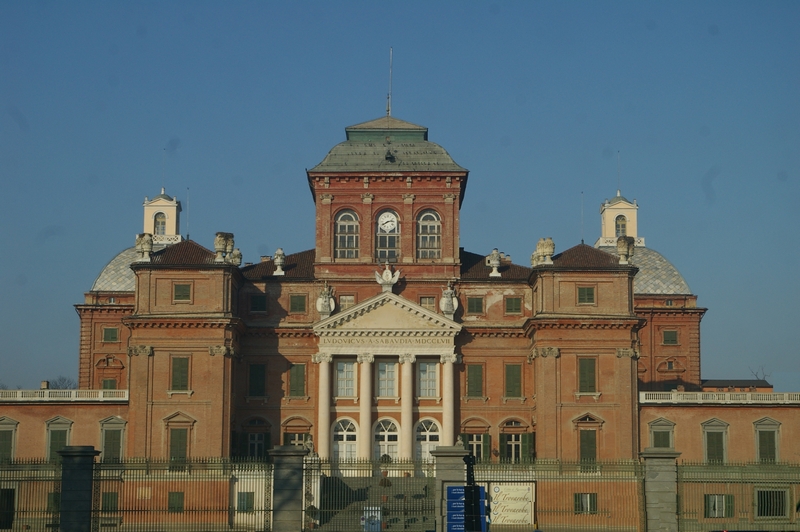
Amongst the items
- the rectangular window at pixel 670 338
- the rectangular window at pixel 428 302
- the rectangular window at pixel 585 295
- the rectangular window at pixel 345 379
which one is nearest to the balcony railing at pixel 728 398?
the rectangular window at pixel 585 295

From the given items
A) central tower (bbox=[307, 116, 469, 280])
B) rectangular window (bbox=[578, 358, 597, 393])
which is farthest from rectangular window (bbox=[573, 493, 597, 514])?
central tower (bbox=[307, 116, 469, 280])

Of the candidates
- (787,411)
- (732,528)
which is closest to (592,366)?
(787,411)

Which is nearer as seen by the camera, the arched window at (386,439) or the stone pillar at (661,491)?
the stone pillar at (661,491)

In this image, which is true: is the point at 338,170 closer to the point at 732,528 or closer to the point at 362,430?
the point at 362,430

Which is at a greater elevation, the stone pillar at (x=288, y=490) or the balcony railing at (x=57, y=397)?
the balcony railing at (x=57, y=397)

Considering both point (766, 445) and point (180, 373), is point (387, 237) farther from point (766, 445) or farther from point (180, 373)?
point (766, 445)

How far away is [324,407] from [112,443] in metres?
11.4

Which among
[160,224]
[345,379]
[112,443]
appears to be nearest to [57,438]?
[112,443]

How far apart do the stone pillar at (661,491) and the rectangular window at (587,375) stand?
84.5ft

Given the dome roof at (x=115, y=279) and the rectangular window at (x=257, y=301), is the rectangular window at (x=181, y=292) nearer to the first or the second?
the rectangular window at (x=257, y=301)

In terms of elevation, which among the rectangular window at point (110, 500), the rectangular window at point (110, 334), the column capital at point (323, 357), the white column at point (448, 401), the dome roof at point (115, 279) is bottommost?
the rectangular window at point (110, 500)

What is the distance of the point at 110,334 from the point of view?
85.1 m

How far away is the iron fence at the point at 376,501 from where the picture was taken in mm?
43969

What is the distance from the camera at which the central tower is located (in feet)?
236
